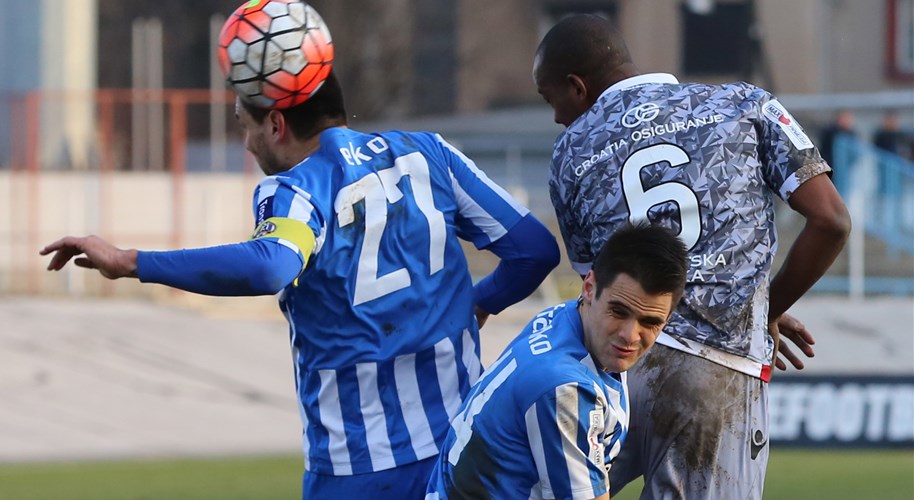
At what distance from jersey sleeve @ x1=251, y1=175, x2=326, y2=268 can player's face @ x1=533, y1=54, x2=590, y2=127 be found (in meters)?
0.93

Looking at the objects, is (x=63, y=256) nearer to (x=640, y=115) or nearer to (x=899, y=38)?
(x=640, y=115)

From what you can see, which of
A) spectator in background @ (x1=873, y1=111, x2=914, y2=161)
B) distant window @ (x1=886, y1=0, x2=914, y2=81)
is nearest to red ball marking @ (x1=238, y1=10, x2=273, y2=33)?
spectator in background @ (x1=873, y1=111, x2=914, y2=161)

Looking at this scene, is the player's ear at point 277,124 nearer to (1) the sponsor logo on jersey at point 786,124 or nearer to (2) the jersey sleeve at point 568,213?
(2) the jersey sleeve at point 568,213

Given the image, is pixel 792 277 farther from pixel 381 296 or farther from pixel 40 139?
pixel 40 139

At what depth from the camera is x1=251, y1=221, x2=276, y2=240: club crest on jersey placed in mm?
4707

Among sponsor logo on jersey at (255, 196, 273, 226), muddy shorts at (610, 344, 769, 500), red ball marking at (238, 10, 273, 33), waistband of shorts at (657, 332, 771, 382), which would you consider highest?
red ball marking at (238, 10, 273, 33)

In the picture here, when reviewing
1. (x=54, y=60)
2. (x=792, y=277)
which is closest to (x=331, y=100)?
(x=792, y=277)

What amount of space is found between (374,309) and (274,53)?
0.89m

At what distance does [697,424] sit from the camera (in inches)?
199

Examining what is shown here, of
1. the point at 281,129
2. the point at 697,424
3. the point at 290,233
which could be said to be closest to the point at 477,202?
the point at 281,129

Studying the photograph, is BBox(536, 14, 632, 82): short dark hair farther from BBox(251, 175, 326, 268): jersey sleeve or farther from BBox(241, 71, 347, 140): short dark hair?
BBox(251, 175, 326, 268): jersey sleeve

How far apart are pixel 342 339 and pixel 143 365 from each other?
14018mm

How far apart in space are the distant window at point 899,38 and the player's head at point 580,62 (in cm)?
2830

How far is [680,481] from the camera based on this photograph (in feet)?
16.7
